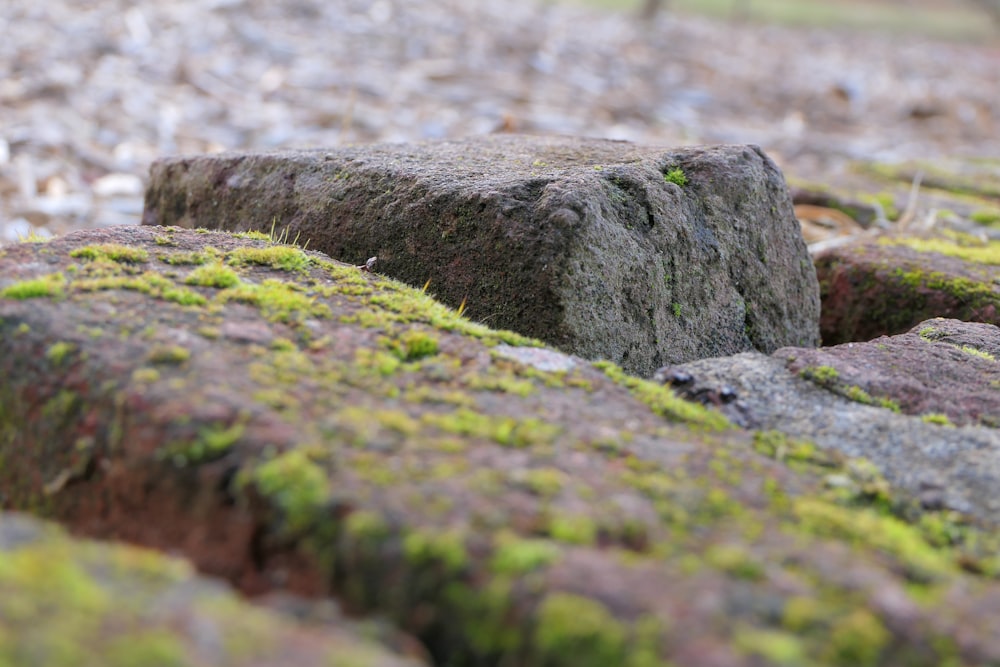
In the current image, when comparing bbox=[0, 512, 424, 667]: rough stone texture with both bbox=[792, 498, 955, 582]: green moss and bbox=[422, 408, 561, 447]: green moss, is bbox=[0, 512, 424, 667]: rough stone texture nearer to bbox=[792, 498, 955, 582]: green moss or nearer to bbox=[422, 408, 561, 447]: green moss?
bbox=[422, 408, 561, 447]: green moss

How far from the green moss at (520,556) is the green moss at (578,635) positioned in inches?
2.8

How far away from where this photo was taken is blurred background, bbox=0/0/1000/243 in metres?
5.67

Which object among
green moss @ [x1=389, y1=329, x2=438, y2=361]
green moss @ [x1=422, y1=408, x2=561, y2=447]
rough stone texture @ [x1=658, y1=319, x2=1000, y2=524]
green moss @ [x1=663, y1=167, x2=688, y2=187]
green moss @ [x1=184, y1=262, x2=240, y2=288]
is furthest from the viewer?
green moss @ [x1=663, y1=167, x2=688, y2=187]

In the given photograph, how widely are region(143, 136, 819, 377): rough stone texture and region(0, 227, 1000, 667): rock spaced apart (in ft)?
0.98

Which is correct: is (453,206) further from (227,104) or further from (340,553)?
(227,104)

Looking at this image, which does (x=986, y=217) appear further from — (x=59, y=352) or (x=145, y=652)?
(x=145, y=652)

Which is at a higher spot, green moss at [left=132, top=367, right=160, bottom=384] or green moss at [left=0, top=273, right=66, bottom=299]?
green moss at [left=0, top=273, right=66, bottom=299]

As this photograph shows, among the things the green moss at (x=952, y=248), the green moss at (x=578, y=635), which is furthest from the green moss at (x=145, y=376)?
the green moss at (x=952, y=248)

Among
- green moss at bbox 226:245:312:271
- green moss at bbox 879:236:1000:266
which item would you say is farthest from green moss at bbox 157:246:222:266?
green moss at bbox 879:236:1000:266

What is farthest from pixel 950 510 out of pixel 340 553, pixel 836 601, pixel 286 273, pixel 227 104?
pixel 227 104

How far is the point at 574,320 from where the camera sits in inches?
82.6

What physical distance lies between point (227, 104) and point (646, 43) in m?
7.71

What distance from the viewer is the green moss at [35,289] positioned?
5.51 feet

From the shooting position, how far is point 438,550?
3.83 feet
